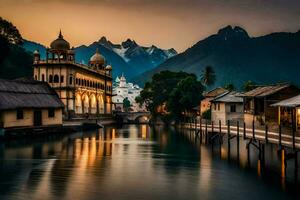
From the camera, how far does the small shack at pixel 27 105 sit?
52844 mm

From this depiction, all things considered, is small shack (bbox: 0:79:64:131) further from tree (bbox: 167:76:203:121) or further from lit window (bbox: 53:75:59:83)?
tree (bbox: 167:76:203:121)

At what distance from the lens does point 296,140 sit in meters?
26.6

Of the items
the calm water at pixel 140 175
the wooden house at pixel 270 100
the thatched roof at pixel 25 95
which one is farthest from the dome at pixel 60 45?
the wooden house at pixel 270 100

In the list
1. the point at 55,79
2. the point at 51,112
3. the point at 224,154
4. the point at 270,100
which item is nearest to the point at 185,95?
the point at 55,79

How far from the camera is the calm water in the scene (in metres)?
22.1

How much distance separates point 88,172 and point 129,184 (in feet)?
16.4

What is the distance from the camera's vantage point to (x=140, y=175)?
27875 millimetres

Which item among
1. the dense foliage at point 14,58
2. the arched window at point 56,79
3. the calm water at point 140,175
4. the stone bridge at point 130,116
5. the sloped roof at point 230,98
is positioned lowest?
the calm water at point 140,175

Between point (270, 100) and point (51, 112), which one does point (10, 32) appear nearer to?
point (51, 112)

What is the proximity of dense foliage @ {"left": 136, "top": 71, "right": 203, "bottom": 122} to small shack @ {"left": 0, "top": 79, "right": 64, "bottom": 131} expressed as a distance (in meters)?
32.9

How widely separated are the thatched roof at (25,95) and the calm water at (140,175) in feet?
41.6

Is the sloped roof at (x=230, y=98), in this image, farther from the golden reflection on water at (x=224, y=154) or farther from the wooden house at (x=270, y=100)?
the golden reflection on water at (x=224, y=154)

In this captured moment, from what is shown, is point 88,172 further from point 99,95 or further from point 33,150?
point 99,95

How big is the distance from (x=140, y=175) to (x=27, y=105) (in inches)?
1313
